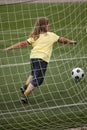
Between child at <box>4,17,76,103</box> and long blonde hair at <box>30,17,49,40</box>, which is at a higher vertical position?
long blonde hair at <box>30,17,49,40</box>

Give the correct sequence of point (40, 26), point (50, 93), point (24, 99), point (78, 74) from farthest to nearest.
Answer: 1. point (78, 74)
2. point (50, 93)
3. point (40, 26)
4. point (24, 99)

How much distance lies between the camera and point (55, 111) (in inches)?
245

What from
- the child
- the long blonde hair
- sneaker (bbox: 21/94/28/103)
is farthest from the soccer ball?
sneaker (bbox: 21/94/28/103)

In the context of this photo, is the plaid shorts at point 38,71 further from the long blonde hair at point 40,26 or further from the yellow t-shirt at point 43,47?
the long blonde hair at point 40,26

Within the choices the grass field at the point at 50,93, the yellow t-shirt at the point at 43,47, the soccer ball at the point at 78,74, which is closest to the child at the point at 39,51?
the yellow t-shirt at the point at 43,47

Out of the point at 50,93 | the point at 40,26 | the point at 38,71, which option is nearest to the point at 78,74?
the point at 50,93

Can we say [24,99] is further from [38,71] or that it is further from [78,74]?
[78,74]

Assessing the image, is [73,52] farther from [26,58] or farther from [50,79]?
[50,79]

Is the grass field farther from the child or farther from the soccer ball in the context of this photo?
the child

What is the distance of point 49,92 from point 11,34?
476 cm

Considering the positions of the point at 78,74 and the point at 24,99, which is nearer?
the point at 24,99

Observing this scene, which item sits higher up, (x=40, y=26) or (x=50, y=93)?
(x=40, y=26)

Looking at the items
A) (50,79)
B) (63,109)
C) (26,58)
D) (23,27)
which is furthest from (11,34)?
(63,109)

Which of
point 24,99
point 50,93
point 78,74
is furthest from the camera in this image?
point 78,74
